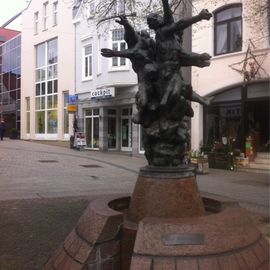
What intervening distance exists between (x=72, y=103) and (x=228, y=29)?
1288 cm

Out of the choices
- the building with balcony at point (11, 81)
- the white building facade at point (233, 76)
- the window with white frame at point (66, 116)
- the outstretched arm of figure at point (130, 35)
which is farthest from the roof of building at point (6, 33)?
the outstretched arm of figure at point (130, 35)

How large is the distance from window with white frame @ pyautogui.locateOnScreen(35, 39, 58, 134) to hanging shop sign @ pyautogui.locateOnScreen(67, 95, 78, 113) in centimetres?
391

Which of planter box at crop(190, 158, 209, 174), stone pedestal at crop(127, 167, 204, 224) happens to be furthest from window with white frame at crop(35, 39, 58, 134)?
stone pedestal at crop(127, 167, 204, 224)

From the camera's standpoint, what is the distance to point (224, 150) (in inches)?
805

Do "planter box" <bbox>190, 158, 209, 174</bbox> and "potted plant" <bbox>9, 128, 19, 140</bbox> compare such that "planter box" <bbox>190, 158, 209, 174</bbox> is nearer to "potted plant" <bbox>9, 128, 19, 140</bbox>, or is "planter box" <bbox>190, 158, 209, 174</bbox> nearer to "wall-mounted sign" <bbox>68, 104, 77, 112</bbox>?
"wall-mounted sign" <bbox>68, 104, 77, 112</bbox>

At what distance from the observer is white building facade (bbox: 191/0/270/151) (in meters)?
19.8

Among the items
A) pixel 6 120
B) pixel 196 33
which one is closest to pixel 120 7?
pixel 196 33

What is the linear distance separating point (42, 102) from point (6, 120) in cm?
1188

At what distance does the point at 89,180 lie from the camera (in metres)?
16.0

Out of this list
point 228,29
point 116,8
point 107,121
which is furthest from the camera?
point 107,121

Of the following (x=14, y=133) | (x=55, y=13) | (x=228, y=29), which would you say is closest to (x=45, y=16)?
(x=55, y=13)

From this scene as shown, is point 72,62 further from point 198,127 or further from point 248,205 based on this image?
point 248,205

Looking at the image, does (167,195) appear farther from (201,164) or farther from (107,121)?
(107,121)

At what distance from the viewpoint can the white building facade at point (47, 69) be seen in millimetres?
33312
